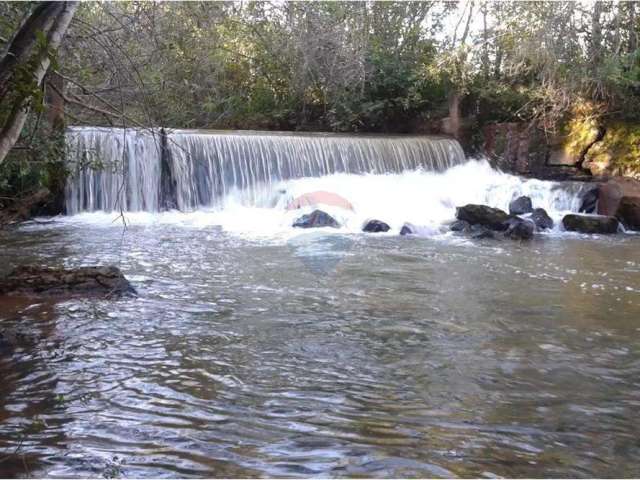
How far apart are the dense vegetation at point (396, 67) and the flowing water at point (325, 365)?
11.9 ft

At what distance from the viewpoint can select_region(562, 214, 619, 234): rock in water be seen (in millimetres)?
12656

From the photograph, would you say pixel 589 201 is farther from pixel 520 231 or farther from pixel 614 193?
pixel 520 231

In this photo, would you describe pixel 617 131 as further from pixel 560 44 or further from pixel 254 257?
pixel 254 257

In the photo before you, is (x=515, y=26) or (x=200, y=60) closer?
(x=200, y=60)

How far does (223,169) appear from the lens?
48.3ft

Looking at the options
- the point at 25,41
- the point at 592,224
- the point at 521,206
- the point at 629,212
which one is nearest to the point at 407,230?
the point at 521,206

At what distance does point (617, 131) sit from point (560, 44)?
2.37m

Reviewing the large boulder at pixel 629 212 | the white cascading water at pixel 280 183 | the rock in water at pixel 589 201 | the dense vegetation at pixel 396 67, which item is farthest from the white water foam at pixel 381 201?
the dense vegetation at pixel 396 67

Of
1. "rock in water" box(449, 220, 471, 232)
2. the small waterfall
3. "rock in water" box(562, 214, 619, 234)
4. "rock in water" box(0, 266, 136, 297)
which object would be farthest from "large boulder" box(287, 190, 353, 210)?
"rock in water" box(0, 266, 136, 297)

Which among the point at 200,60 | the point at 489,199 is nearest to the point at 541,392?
the point at 489,199

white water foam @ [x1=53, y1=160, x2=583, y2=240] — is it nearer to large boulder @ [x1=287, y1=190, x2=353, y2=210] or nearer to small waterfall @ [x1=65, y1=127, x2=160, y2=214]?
large boulder @ [x1=287, y1=190, x2=353, y2=210]

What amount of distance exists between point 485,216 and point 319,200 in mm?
3369

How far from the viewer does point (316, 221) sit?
41.1ft

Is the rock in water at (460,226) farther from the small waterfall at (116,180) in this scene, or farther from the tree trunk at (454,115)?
the tree trunk at (454,115)
